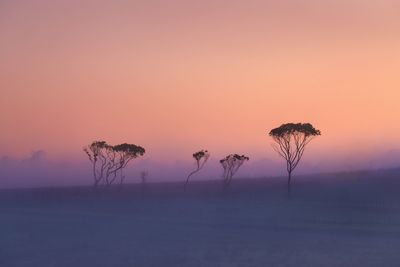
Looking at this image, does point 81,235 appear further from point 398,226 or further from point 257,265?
point 398,226

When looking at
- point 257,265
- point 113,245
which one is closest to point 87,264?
point 113,245

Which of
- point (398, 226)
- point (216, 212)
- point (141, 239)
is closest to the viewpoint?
point (141, 239)

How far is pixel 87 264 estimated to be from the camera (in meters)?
18.5

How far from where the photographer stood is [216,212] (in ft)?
134

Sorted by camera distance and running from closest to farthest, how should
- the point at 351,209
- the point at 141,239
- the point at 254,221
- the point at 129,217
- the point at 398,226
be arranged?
1. the point at 141,239
2. the point at 398,226
3. the point at 254,221
4. the point at 129,217
5. the point at 351,209

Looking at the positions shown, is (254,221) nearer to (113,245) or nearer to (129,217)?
(129,217)

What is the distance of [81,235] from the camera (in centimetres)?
2614

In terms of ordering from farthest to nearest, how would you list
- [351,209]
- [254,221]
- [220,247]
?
[351,209], [254,221], [220,247]

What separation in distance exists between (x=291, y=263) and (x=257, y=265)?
1.32 m

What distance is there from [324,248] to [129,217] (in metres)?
17.3

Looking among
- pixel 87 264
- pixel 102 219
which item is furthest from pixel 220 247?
pixel 102 219

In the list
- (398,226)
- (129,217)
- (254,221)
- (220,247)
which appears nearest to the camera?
(220,247)

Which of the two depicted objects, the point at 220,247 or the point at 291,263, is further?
the point at 220,247

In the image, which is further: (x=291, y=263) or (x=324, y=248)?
(x=324, y=248)
